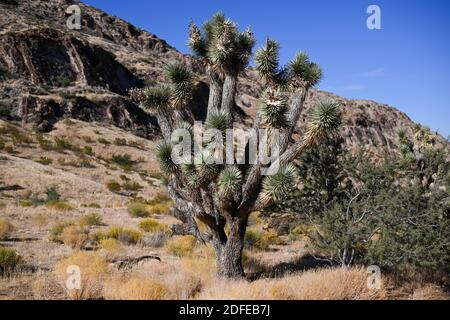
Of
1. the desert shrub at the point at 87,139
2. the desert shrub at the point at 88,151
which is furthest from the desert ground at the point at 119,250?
the desert shrub at the point at 87,139

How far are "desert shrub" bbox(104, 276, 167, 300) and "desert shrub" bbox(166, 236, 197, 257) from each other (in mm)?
3835

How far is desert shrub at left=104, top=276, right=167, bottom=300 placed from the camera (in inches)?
264

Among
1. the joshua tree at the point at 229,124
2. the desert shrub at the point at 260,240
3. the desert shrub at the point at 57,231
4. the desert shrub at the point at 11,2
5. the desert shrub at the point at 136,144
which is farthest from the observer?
the desert shrub at the point at 11,2

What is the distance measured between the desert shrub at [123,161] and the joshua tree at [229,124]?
1980 centimetres

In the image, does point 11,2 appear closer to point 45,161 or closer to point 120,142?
point 120,142

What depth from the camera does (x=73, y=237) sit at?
11188 millimetres

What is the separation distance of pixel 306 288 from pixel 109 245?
604 cm

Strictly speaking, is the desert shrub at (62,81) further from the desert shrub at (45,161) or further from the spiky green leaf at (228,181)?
the spiky green leaf at (228,181)

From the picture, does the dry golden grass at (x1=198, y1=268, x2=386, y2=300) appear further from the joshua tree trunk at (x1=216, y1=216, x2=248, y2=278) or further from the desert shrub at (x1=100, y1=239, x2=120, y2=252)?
the desert shrub at (x1=100, y1=239, x2=120, y2=252)

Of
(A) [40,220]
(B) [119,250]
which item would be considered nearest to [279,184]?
(B) [119,250]

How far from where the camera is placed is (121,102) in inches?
1587

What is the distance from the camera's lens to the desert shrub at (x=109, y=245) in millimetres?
10930
